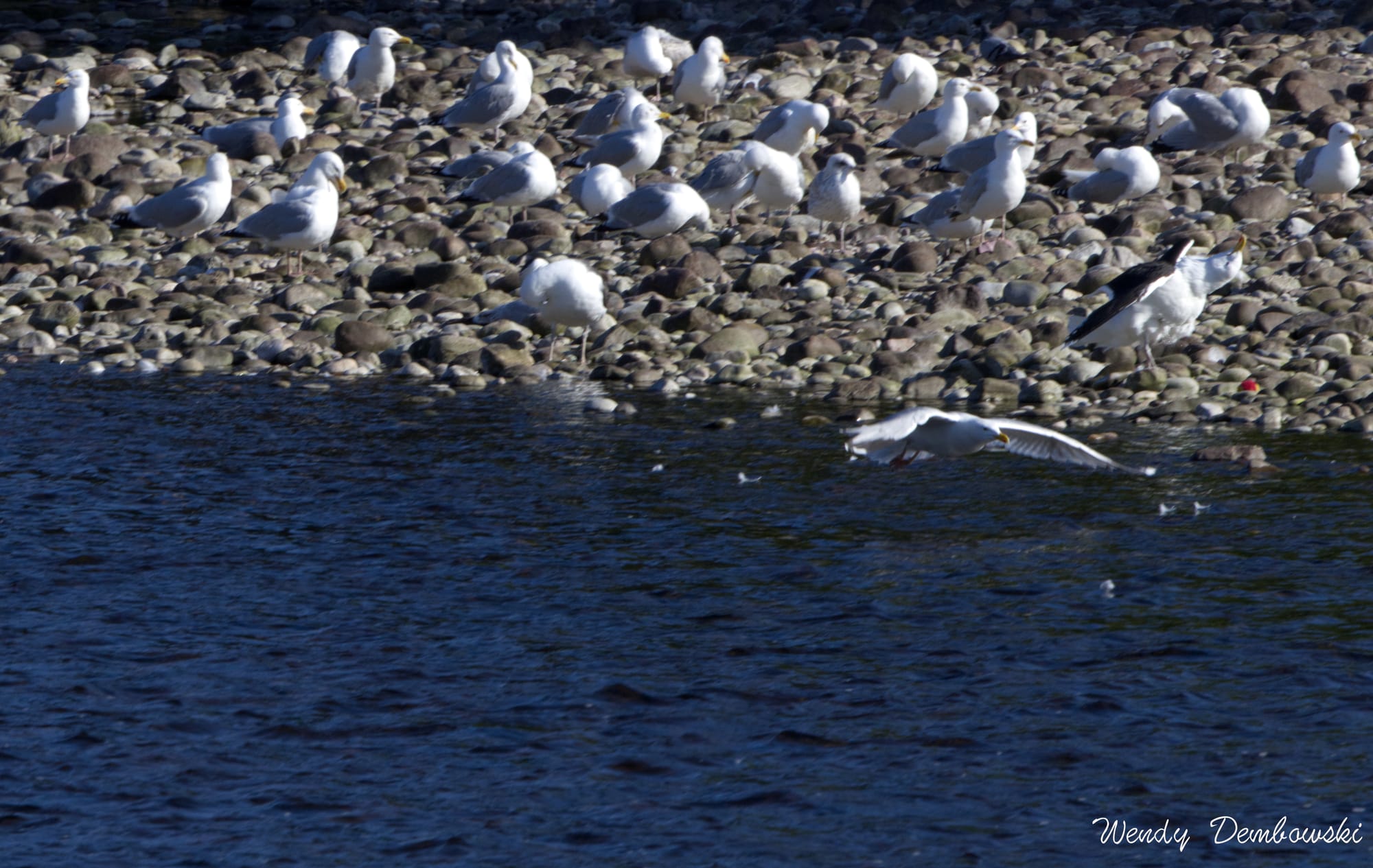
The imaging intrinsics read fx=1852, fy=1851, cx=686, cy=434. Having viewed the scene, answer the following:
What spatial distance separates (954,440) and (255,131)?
12.2 meters

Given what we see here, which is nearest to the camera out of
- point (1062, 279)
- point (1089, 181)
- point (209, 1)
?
point (1062, 279)

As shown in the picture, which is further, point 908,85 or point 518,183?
point 908,85

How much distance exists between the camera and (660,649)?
26.0ft

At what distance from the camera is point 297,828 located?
6.17 metres

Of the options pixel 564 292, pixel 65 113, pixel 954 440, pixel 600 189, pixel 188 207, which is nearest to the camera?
pixel 954 440

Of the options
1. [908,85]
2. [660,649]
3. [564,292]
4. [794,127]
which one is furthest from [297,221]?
[660,649]

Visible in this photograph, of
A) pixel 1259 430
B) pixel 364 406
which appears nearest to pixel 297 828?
pixel 364 406

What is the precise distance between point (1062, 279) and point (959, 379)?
2.38m

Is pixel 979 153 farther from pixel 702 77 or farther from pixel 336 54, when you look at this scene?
pixel 336 54

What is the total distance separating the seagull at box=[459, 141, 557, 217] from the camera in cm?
1698

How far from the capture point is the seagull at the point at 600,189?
16.6 m

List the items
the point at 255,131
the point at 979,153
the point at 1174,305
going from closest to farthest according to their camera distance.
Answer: the point at 1174,305
the point at 979,153
the point at 255,131

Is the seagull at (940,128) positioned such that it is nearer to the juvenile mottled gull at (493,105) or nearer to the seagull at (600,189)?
the seagull at (600,189)

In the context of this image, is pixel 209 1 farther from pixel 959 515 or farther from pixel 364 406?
pixel 959 515
